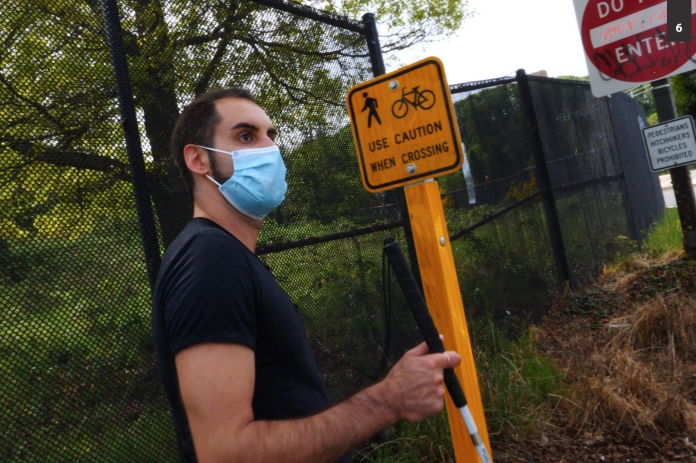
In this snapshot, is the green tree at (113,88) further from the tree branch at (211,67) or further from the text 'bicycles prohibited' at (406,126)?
the text 'bicycles prohibited' at (406,126)

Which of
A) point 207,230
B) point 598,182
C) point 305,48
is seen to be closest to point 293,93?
point 305,48

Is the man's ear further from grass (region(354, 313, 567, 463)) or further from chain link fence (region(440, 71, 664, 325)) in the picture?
chain link fence (region(440, 71, 664, 325))

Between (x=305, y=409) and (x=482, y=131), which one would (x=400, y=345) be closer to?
(x=305, y=409)

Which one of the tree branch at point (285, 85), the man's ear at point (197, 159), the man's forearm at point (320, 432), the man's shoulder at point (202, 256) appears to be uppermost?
the tree branch at point (285, 85)

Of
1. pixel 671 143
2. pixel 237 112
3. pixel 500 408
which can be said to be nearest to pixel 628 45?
pixel 671 143

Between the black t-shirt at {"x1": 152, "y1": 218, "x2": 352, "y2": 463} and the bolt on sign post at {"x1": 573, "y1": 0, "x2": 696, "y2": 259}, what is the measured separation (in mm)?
5747

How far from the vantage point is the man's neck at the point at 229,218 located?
5.94 feet

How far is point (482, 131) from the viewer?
5.71 meters

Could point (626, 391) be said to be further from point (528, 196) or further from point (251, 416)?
point (251, 416)

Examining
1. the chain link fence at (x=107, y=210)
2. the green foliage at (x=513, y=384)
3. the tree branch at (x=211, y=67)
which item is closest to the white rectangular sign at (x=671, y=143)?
the green foliage at (x=513, y=384)

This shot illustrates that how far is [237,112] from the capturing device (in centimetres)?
188

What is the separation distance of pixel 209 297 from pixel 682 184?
650 centimetres

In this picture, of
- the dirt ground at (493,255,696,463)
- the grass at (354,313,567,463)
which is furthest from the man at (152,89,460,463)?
the dirt ground at (493,255,696,463)

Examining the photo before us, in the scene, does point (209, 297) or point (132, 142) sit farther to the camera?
point (132, 142)
